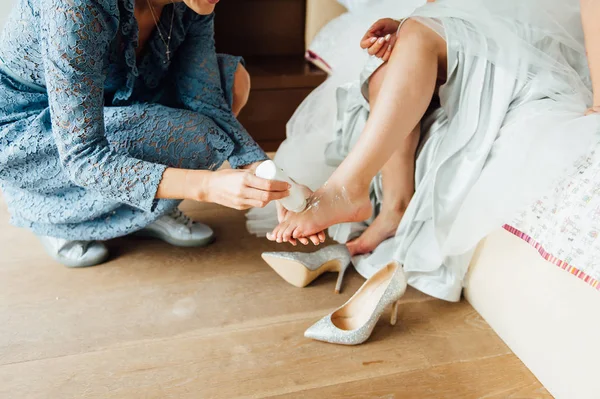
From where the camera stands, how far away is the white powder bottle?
82 centimetres

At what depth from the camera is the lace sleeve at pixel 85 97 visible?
2.65 feet

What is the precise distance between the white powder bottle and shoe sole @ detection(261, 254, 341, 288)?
21 cm

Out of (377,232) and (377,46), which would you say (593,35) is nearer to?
(377,46)

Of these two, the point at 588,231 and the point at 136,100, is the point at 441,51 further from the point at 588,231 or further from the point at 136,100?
the point at 136,100

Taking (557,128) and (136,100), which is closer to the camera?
(557,128)

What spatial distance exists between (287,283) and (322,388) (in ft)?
1.02

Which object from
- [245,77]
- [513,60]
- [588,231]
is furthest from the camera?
[245,77]

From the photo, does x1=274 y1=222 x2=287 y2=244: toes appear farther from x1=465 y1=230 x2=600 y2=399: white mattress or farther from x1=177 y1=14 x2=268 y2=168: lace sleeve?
x1=465 y1=230 x2=600 y2=399: white mattress

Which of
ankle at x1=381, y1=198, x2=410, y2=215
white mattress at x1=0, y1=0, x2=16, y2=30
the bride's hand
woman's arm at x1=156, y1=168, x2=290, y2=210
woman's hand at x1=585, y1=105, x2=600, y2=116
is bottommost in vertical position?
ankle at x1=381, y1=198, x2=410, y2=215

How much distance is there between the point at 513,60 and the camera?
0.96 meters

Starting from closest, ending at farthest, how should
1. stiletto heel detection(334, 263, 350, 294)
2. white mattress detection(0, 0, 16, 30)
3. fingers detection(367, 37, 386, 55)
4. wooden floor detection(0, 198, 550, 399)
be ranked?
wooden floor detection(0, 198, 550, 399), fingers detection(367, 37, 386, 55), stiletto heel detection(334, 263, 350, 294), white mattress detection(0, 0, 16, 30)

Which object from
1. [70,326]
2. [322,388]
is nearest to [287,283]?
[322,388]

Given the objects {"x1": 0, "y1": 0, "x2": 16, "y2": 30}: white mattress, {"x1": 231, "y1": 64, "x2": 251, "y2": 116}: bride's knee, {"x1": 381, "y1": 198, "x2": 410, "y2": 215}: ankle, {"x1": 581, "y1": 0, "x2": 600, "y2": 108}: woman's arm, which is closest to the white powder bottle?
{"x1": 381, "y1": 198, "x2": 410, "y2": 215}: ankle

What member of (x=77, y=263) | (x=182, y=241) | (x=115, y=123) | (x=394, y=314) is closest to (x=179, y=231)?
(x=182, y=241)
